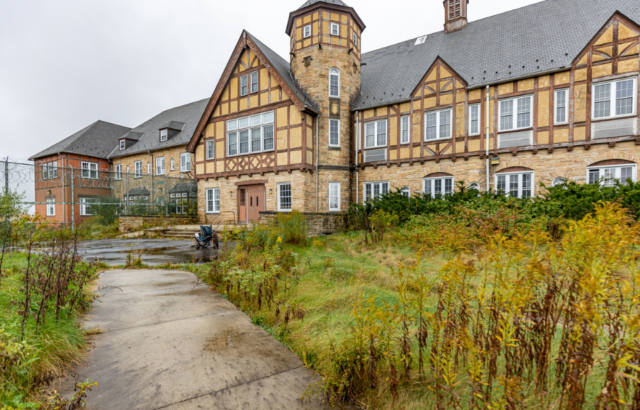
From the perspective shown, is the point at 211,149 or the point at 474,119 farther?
the point at 211,149

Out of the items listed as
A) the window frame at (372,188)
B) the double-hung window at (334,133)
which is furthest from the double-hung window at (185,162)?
the window frame at (372,188)

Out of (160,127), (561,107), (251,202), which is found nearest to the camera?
(561,107)

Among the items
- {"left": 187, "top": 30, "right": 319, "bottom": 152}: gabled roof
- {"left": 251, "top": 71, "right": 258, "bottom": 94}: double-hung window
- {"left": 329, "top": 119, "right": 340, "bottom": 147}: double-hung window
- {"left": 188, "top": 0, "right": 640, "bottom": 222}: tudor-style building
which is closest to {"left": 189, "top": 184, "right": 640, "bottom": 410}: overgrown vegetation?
{"left": 188, "top": 0, "right": 640, "bottom": 222}: tudor-style building

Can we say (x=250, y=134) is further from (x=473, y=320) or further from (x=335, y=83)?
(x=473, y=320)

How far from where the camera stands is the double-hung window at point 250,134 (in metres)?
18.4

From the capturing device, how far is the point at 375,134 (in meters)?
17.6

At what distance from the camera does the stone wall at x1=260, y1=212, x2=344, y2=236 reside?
14835 mm

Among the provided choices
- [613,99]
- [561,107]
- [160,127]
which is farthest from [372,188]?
[160,127]

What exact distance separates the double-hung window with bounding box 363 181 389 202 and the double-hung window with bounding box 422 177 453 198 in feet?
6.70

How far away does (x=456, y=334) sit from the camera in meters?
2.36

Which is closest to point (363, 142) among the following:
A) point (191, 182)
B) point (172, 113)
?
point (191, 182)

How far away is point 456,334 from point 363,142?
16288mm

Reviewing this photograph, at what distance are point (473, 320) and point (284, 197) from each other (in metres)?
15.7

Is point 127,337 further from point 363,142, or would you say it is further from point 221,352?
point 363,142
